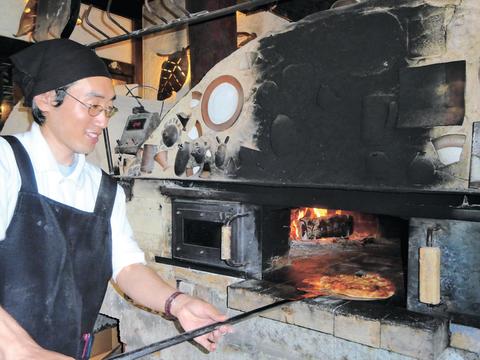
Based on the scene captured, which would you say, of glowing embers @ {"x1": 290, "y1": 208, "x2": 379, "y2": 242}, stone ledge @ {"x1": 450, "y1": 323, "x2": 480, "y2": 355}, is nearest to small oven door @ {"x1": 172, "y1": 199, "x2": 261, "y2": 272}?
glowing embers @ {"x1": 290, "y1": 208, "x2": 379, "y2": 242}

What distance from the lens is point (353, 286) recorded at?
3.15 m

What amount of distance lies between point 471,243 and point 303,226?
2478 mm

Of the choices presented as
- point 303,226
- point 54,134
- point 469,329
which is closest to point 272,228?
point 303,226

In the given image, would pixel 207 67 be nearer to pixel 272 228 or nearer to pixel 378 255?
pixel 272 228

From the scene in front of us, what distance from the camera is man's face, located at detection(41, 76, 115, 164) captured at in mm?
1892

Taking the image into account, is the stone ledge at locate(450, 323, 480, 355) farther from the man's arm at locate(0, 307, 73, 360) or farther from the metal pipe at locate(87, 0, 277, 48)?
the metal pipe at locate(87, 0, 277, 48)

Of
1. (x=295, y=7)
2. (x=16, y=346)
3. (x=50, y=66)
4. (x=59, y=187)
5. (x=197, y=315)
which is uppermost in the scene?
(x=295, y=7)

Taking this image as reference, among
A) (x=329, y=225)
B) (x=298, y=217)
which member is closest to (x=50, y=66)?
(x=298, y=217)

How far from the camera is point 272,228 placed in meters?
3.46

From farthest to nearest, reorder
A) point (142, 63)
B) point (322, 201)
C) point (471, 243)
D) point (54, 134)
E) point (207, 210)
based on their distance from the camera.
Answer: point (142, 63) < point (207, 210) < point (322, 201) < point (471, 243) < point (54, 134)

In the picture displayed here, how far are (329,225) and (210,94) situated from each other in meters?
2.45

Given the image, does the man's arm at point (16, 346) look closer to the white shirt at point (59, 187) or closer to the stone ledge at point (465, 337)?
the white shirt at point (59, 187)

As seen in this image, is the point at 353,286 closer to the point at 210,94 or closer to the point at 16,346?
the point at 210,94

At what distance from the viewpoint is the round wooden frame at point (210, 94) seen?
321 centimetres
